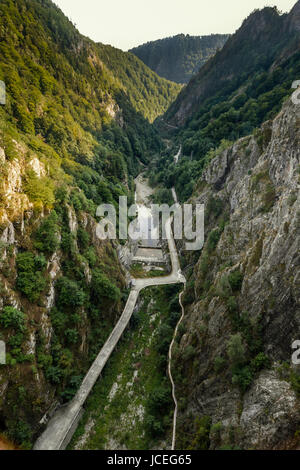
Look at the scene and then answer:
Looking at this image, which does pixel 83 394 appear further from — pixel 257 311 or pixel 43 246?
pixel 257 311

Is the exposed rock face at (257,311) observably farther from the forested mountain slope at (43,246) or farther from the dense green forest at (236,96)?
the dense green forest at (236,96)

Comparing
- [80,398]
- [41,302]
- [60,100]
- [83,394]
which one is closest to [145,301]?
[83,394]

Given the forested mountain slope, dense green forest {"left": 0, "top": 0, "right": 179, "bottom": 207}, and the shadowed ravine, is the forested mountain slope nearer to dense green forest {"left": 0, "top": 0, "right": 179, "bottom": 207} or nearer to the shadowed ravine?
dense green forest {"left": 0, "top": 0, "right": 179, "bottom": 207}

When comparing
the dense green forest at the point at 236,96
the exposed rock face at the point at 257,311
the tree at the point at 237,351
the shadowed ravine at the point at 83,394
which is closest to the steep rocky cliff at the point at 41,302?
the shadowed ravine at the point at 83,394

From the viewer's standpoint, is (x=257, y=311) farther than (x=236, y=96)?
No

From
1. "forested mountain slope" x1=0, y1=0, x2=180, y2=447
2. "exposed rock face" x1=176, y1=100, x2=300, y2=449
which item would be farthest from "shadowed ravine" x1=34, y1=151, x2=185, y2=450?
"exposed rock face" x1=176, y1=100, x2=300, y2=449
